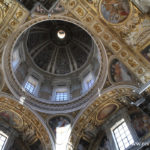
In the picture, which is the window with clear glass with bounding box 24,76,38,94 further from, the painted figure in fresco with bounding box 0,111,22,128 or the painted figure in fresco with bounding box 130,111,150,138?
the painted figure in fresco with bounding box 130,111,150,138

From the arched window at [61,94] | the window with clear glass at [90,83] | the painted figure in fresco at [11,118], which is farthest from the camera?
the arched window at [61,94]

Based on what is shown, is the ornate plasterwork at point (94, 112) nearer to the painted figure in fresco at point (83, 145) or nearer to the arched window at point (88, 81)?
the painted figure in fresco at point (83, 145)

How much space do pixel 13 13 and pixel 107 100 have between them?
8805mm

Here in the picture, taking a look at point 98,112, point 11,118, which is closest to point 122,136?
point 98,112

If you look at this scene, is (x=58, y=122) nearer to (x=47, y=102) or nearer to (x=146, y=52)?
(x=47, y=102)

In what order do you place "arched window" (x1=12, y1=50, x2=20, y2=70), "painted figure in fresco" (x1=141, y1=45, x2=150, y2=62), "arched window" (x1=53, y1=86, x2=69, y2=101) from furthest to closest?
"arched window" (x1=53, y1=86, x2=69, y2=101), "arched window" (x1=12, y1=50, x2=20, y2=70), "painted figure in fresco" (x1=141, y1=45, x2=150, y2=62)

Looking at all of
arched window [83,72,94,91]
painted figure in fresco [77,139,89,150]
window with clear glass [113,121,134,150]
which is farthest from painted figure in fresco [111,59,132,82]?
painted figure in fresco [77,139,89,150]

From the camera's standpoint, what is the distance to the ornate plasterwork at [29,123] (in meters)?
13.7

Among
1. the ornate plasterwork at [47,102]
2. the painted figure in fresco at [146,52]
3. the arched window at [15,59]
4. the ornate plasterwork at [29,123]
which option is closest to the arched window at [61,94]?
the ornate plasterwork at [47,102]

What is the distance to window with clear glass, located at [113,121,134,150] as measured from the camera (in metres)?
12.2

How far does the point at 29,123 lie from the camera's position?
47.0ft

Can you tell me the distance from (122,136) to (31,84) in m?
8.86

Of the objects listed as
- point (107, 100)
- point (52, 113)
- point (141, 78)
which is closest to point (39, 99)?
point (52, 113)

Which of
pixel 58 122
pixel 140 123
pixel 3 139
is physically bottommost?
pixel 140 123
